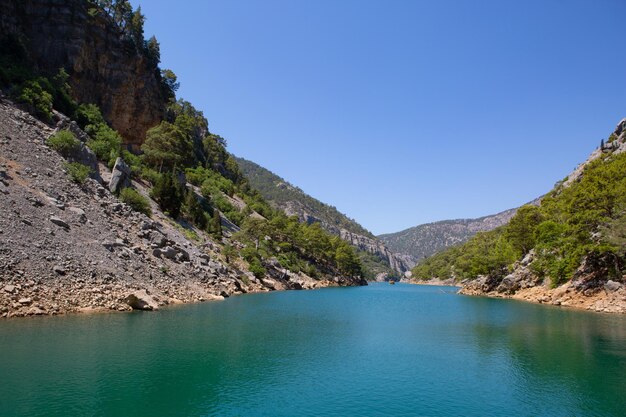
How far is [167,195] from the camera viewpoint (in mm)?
66688

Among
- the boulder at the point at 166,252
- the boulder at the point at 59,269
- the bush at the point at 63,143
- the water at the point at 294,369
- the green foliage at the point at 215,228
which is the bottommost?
the water at the point at 294,369

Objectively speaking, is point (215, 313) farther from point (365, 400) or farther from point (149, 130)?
point (149, 130)

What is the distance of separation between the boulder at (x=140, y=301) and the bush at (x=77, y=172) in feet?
60.3

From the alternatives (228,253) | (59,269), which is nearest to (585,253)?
(228,253)

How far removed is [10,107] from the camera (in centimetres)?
5084

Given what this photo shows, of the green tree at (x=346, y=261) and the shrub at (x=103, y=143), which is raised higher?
the shrub at (x=103, y=143)

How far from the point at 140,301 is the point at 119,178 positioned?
86.6 feet

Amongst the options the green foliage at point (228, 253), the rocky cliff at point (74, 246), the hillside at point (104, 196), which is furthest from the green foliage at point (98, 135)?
the green foliage at point (228, 253)

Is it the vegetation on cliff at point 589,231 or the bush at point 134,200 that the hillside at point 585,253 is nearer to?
the vegetation on cliff at point 589,231

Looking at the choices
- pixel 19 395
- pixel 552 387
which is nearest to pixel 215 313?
pixel 19 395

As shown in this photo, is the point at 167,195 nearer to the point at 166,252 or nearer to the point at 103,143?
the point at 103,143

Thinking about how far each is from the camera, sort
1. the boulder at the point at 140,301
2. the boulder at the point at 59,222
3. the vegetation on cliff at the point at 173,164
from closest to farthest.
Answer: the boulder at the point at 140,301 → the boulder at the point at 59,222 → the vegetation on cliff at the point at 173,164

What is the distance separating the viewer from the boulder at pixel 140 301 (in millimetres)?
35906

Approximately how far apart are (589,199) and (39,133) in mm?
69091
